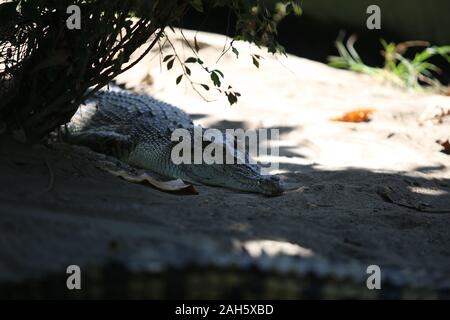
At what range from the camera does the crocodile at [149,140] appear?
13.6 ft

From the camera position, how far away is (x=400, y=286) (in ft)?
7.44

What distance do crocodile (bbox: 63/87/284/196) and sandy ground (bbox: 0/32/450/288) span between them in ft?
0.44

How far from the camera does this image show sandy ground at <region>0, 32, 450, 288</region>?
7.55 ft

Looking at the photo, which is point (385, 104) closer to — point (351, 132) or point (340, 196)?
point (351, 132)

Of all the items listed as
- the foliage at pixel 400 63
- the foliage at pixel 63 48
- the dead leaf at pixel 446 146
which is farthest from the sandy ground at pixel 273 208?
the foliage at pixel 400 63

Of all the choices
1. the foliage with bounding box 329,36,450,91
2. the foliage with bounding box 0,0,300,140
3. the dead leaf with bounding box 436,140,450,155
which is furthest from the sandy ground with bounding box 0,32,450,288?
the foliage with bounding box 329,36,450,91

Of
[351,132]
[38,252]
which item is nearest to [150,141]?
[351,132]

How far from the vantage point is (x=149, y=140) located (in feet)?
15.5

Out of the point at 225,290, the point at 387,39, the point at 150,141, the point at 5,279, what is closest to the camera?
the point at 5,279

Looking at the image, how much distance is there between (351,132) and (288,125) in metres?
0.54

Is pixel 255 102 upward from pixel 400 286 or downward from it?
upward

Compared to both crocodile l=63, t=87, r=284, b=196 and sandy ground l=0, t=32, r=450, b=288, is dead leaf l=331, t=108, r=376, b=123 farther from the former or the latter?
crocodile l=63, t=87, r=284, b=196

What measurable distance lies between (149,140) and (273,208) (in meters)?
1.56

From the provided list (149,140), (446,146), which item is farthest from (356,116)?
(149,140)
